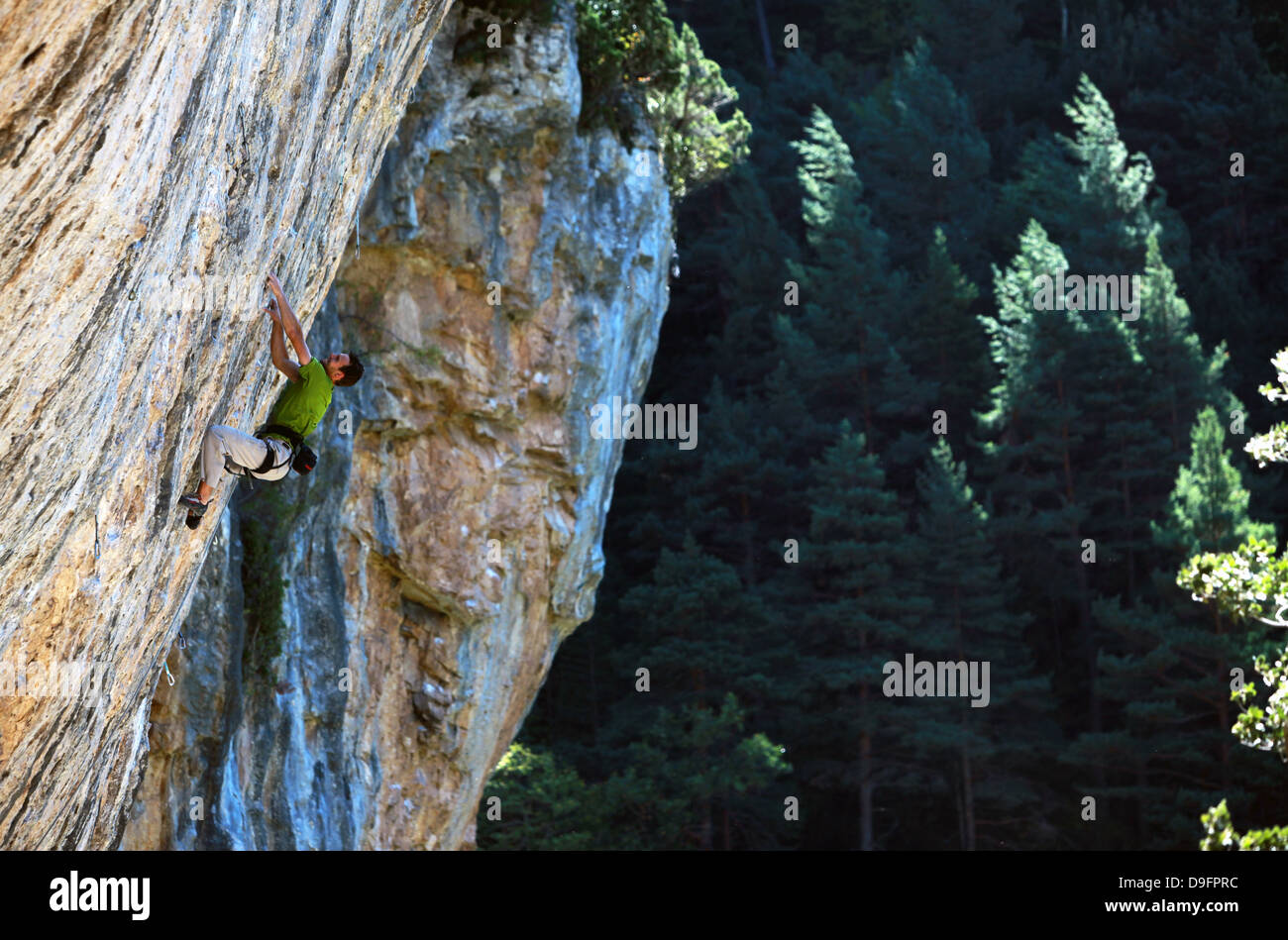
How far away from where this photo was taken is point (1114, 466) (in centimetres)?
3272

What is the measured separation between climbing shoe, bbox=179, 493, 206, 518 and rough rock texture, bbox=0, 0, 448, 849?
9 centimetres

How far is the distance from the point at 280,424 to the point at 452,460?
857 centimetres

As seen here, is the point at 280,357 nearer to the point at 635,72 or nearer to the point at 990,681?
the point at 635,72

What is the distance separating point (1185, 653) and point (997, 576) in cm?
497

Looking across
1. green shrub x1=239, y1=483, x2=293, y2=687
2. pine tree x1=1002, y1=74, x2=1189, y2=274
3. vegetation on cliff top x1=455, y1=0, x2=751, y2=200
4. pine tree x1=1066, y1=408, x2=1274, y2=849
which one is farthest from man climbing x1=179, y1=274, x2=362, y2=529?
pine tree x1=1002, y1=74, x2=1189, y2=274

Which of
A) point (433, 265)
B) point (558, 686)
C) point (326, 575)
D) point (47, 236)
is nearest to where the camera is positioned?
point (47, 236)

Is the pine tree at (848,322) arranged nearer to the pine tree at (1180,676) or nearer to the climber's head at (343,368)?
the pine tree at (1180,676)

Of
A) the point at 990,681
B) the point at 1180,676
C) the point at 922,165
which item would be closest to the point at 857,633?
the point at 990,681

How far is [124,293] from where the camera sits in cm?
591

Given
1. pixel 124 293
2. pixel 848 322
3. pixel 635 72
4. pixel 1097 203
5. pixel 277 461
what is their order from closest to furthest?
pixel 124 293, pixel 277 461, pixel 635 72, pixel 1097 203, pixel 848 322

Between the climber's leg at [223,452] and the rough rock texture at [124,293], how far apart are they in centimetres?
13

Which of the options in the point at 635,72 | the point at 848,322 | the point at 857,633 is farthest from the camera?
the point at 848,322
